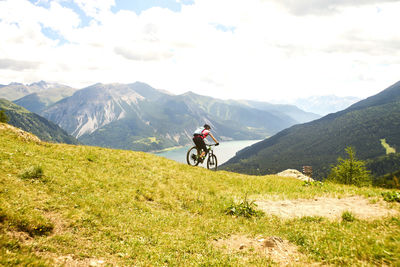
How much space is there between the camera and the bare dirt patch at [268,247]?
22.0 ft

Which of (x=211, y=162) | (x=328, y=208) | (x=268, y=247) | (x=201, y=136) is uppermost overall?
(x=201, y=136)

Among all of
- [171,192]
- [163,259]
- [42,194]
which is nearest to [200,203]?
[171,192]

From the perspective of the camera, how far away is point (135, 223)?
8.84m

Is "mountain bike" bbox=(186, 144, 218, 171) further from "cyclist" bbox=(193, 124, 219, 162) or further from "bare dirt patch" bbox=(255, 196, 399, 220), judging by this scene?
"bare dirt patch" bbox=(255, 196, 399, 220)

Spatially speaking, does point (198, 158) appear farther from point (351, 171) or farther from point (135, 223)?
point (351, 171)

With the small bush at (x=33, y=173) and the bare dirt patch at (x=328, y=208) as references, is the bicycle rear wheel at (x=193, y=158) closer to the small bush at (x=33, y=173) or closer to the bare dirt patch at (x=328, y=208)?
the bare dirt patch at (x=328, y=208)

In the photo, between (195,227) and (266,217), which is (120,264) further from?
(266,217)

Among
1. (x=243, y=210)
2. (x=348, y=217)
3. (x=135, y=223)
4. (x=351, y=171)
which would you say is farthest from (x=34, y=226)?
(x=351, y=171)

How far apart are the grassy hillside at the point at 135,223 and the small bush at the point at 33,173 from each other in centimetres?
4

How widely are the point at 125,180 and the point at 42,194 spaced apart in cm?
501

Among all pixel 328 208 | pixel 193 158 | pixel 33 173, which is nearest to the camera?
pixel 33 173

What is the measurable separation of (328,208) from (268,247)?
5918mm

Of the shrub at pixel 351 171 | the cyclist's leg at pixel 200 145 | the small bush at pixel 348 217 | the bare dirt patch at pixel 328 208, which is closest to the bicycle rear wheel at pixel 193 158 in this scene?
the cyclist's leg at pixel 200 145

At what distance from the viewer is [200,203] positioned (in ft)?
42.5
